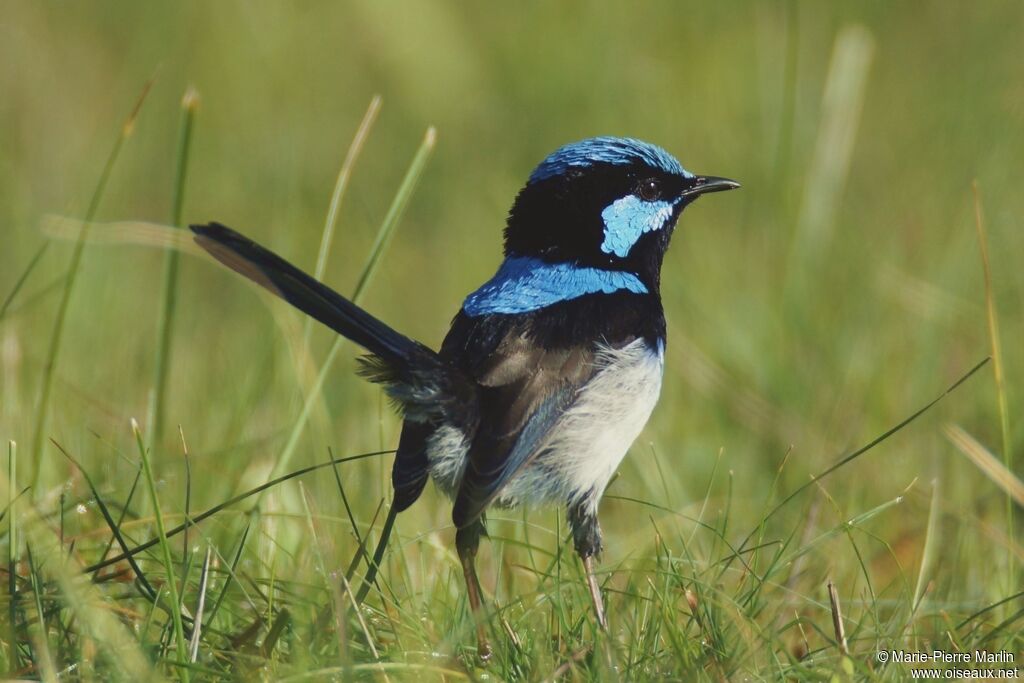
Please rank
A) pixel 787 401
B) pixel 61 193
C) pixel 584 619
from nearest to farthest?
pixel 584 619
pixel 787 401
pixel 61 193

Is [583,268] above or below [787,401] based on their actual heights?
above

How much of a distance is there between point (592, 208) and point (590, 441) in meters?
0.77

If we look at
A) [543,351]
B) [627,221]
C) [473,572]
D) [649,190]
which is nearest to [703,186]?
[649,190]

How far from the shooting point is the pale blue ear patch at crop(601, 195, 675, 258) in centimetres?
423

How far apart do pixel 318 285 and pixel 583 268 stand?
1025 millimetres

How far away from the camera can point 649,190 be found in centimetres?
435

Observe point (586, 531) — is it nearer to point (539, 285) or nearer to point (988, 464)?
point (539, 285)

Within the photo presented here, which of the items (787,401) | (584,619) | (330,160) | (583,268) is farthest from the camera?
(330,160)

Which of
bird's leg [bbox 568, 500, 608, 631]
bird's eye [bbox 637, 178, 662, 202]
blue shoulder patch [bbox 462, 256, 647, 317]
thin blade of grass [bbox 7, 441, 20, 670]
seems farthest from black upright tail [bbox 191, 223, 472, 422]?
bird's eye [bbox 637, 178, 662, 202]

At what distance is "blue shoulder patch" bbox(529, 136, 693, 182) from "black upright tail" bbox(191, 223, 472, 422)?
819 millimetres

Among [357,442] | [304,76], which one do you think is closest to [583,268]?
[357,442]

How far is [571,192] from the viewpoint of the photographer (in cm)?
420

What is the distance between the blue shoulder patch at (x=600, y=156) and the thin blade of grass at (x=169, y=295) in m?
1.02

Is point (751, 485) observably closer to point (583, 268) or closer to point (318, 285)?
point (583, 268)
